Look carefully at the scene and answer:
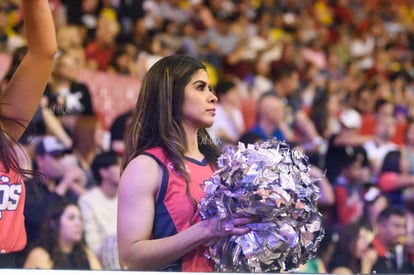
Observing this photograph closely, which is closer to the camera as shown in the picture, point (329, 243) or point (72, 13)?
point (329, 243)

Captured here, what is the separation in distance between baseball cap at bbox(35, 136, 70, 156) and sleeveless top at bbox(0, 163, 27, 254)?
10.8ft

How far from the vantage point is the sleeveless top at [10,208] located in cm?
353

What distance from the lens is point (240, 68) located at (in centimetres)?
1205

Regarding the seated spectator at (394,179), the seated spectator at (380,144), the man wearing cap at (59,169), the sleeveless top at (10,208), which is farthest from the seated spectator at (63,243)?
the seated spectator at (380,144)

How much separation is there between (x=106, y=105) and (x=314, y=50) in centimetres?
584

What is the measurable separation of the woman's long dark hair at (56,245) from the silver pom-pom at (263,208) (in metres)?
2.04

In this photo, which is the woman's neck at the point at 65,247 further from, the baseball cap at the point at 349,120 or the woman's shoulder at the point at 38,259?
the baseball cap at the point at 349,120

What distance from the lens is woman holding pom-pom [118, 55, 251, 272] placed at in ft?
11.4

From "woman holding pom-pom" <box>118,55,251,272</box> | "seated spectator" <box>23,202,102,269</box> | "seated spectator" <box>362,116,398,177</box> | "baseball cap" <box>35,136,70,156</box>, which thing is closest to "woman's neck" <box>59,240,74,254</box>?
"seated spectator" <box>23,202,102,269</box>

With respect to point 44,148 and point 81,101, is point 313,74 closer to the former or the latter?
point 81,101

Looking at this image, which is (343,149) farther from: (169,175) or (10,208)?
(10,208)

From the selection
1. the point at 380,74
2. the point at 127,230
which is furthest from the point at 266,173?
the point at 380,74

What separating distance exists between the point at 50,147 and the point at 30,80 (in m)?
3.50

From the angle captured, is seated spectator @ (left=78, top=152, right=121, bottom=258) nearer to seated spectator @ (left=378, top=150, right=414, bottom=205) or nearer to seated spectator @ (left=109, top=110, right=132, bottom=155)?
seated spectator @ (left=109, top=110, right=132, bottom=155)
